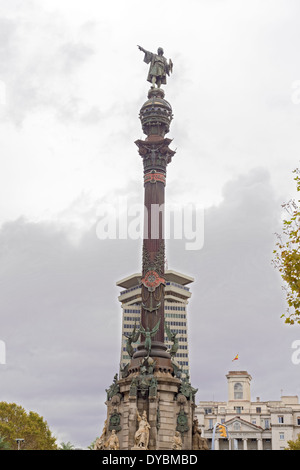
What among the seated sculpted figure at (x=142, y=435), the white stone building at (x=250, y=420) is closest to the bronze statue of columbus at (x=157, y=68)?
the seated sculpted figure at (x=142, y=435)

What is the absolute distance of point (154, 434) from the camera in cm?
4878

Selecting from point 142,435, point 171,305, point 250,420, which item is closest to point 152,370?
point 142,435

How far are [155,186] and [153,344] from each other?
1541 cm

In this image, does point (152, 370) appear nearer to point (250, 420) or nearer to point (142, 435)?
point (142, 435)

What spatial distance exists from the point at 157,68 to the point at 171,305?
115 meters

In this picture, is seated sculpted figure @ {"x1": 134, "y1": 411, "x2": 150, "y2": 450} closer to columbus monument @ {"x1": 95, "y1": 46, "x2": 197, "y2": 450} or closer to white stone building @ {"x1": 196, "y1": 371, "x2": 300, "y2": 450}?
columbus monument @ {"x1": 95, "y1": 46, "x2": 197, "y2": 450}

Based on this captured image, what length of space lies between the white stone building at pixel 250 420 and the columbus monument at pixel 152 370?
63923 mm

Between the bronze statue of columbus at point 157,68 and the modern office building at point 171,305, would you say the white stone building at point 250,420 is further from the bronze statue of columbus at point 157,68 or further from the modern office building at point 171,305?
the bronze statue of columbus at point 157,68

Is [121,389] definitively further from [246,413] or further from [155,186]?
[246,413]

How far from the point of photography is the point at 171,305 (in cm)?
17262

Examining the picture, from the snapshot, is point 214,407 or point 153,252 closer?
point 153,252
